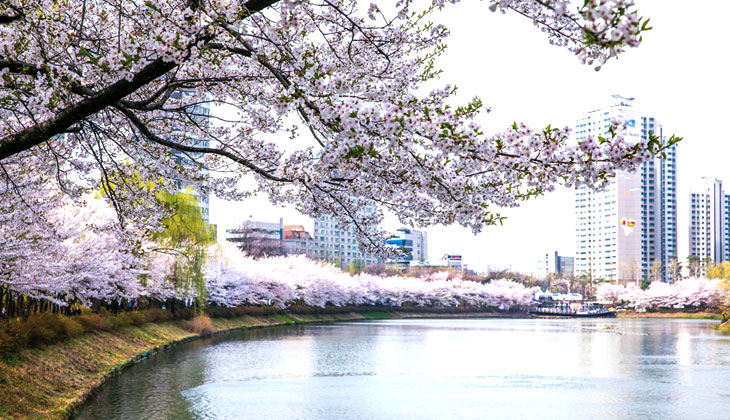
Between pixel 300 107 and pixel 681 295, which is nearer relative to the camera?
Result: pixel 300 107

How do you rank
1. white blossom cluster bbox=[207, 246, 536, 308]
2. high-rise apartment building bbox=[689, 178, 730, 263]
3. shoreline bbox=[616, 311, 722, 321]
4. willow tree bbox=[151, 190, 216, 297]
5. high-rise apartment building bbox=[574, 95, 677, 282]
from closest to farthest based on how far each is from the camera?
willow tree bbox=[151, 190, 216, 297]
white blossom cluster bbox=[207, 246, 536, 308]
shoreline bbox=[616, 311, 722, 321]
high-rise apartment building bbox=[574, 95, 677, 282]
high-rise apartment building bbox=[689, 178, 730, 263]

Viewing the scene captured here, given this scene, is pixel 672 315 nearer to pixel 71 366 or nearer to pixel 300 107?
pixel 71 366

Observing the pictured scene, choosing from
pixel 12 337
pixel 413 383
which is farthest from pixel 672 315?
pixel 12 337

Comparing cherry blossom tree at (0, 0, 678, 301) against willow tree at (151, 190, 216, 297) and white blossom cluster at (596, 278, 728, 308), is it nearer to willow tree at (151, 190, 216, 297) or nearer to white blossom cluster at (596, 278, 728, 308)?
willow tree at (151, 190, 216, 297)

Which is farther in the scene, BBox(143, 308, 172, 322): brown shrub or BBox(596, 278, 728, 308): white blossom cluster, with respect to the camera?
BBox(596, 278, 728, 308): white blossom cluster

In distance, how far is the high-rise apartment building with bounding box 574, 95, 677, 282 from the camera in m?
130

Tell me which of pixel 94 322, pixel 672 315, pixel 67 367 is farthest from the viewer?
pixel 672 315

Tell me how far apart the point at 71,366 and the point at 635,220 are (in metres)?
135

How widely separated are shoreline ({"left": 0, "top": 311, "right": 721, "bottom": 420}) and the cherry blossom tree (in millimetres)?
4879

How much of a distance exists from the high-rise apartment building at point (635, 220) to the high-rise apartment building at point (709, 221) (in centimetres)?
598

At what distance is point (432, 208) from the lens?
7.46 m

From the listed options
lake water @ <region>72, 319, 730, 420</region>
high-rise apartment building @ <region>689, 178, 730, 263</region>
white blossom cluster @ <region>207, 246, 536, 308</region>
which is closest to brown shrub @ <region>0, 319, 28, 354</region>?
lake water @ <region>72, 319, 730, 420</region>

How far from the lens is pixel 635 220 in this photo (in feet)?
451

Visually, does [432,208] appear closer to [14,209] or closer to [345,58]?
[345,58]
